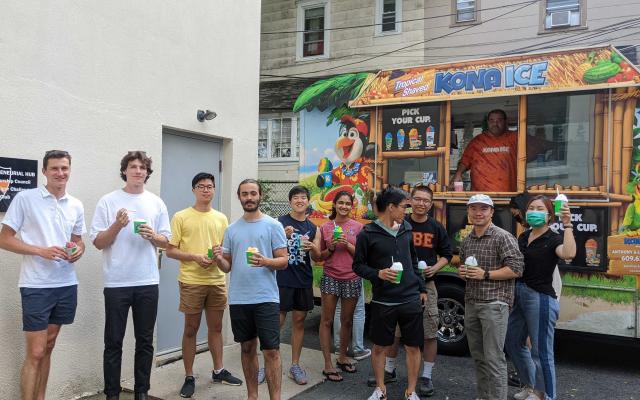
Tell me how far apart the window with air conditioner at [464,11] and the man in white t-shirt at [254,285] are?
11.8 m

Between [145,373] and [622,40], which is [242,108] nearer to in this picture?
[145,373]

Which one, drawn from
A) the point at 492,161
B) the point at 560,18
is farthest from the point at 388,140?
the point at 560,18

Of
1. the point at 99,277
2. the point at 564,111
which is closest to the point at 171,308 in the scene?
the point at 99,277

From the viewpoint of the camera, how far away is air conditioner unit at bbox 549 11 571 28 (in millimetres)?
12797

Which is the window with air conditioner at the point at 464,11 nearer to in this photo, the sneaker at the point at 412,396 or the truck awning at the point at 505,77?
the truck awning at the point at 505,77

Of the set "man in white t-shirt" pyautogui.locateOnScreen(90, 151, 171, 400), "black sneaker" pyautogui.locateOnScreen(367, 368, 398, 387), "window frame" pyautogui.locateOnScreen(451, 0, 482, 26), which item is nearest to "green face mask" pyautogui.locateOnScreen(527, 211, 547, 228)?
"black sneaker" pyautogui.locateOnScreen(367, 368, 398, 387)

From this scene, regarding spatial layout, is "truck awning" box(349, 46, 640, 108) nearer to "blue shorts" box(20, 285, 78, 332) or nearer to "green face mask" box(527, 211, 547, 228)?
"green face mask" box(527, 211, 547, 228)

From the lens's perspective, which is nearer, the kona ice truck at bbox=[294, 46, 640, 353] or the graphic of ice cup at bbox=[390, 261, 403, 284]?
the graphic of ice cup at bbox=[390, 261, 403, 284]

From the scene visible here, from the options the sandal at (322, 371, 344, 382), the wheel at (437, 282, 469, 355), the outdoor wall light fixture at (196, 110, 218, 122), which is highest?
the outdoor wall light fixture at (196, 110, 218, 122)

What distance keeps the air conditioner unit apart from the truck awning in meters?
8.75

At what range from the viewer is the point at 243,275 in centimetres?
385

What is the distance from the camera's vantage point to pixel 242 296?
383cm

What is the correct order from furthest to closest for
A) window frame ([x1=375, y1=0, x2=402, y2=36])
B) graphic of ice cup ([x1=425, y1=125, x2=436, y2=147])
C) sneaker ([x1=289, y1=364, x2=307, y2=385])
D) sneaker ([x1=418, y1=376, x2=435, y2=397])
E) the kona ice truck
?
window frame ([x1=375, y1=0, x2=402, y2=36]) → graphic of ice cup ([x1=425, y1=125, x2=436, y2=147]) → the kona ice truck → sneaker ([x1=289, y1=364, x2=307, y2=385]) → sneaker ([x1=418, y1=376, x2=435, y2=397])

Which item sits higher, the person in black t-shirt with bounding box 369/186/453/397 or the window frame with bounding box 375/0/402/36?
the window frame with bounding box 375/0/402/36
